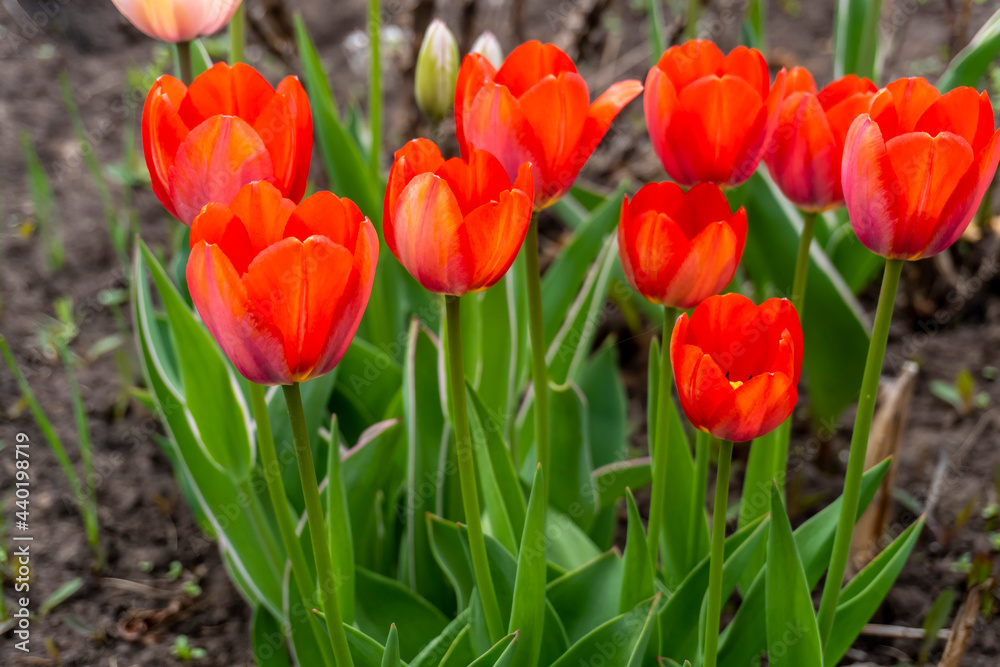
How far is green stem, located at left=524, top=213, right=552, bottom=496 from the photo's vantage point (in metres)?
0.95

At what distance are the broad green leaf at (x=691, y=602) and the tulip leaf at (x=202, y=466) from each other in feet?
1.81

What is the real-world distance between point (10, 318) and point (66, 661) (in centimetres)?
96

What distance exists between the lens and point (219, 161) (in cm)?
82

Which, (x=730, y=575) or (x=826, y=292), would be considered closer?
(x=730, y=575)

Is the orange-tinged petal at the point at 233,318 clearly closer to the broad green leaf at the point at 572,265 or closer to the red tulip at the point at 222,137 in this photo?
the red tulip at the point at 222,137

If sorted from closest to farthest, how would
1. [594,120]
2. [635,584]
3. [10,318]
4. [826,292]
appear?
[594,120]
[635,584]
[826,292]
[10,318]

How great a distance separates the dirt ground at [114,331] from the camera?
1.53 m

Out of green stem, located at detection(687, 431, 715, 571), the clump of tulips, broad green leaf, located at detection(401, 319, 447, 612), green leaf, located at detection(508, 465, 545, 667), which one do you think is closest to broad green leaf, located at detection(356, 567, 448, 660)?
the clump of tulips

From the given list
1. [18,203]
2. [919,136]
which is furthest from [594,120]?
[18,203]

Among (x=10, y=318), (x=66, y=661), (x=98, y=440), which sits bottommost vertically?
(x=66, y=661)

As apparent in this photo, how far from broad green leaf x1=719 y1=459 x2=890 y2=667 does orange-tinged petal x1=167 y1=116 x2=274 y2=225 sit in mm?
740

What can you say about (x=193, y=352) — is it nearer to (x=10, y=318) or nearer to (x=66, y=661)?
(x=66, y=661)

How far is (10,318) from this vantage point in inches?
81.4

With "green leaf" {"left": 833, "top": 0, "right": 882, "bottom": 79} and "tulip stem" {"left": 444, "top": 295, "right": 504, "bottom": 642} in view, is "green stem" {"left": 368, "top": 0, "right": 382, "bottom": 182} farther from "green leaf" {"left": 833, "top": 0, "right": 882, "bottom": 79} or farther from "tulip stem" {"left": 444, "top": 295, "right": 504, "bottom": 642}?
"green leaf" {"left": 833, "top": 0, "right": 882, "bottom": 79}
